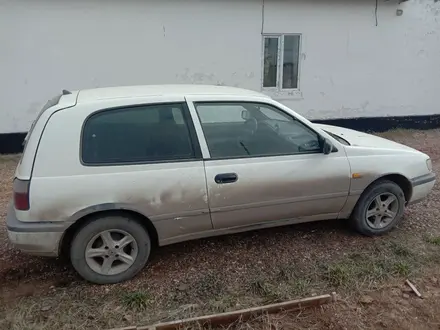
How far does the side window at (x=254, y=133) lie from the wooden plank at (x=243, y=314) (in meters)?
1.26

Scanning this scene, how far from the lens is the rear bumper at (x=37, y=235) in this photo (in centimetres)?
293

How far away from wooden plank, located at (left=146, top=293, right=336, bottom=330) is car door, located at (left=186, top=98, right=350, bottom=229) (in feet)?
2.80

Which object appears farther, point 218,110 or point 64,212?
point 218,110

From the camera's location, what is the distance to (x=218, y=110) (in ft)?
11.4

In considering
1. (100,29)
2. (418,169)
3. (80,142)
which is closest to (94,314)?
(80,142)

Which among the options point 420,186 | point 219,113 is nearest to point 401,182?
point 420,186

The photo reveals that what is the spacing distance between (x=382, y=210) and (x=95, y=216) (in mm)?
2824

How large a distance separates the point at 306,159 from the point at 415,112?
729 centimetres

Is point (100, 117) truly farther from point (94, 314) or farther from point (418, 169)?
point (418, 169)

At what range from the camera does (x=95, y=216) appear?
3.07 m

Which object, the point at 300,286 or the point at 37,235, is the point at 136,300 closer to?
the point at 37,235

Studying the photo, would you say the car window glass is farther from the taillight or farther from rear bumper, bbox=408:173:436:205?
rear bumper, bbox=408:173:436:205

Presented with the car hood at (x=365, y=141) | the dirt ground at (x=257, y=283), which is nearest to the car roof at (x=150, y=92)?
the car hood at (x=365, y=141)

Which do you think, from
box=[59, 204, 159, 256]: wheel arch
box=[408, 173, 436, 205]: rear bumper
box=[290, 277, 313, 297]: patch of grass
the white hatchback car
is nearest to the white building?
the white hatchback car
